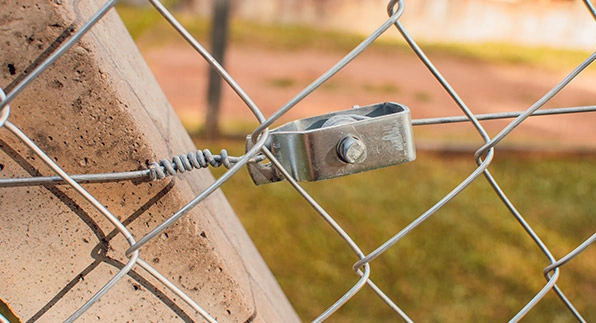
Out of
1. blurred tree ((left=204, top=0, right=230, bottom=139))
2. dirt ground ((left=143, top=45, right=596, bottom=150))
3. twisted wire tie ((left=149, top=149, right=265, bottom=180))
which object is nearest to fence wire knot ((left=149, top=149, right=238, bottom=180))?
twisted wire tie ((left=149, top=149, right=265, bottom=180))

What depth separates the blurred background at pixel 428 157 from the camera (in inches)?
98.0

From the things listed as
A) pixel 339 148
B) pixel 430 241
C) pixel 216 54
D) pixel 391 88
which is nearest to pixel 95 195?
pixel 339 148

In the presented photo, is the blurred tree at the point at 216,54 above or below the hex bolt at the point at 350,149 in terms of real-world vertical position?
above

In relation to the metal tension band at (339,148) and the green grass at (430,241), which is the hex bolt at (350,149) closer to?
the metal tension band at (339,148)

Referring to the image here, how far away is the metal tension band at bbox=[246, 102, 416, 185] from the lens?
1.90 feet

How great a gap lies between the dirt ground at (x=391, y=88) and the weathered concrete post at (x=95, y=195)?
359 cm

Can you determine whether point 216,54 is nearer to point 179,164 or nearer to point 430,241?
point 430,241

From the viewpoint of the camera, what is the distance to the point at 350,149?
1.91ft

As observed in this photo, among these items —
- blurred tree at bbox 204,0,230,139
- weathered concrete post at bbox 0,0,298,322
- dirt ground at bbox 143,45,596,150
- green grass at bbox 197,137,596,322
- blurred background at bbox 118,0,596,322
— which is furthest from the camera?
dirt ground at bbox 143,45,596,150

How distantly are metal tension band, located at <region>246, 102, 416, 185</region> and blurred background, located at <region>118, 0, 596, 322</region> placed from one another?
5.79 ft

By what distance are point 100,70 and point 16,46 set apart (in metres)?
0.07

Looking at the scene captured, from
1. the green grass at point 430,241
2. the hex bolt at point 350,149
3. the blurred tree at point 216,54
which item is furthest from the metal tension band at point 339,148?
the blurred tree at point 216,54

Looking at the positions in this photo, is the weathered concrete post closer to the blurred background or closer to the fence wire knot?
the fence wire knot

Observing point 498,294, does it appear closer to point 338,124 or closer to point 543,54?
point 338,124
